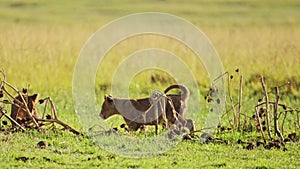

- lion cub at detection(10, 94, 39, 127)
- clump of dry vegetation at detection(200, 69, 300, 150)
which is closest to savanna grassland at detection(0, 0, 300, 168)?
clump of dry vegetation at detection(200, 69, 300, 150)

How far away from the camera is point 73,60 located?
51.6 feet

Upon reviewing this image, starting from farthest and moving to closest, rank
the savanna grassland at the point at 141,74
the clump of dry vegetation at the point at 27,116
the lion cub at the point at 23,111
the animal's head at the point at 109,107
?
1. the animal's head at the point at 109,107
2. the lion cub at the point at 23,111
3. the clump of dry vegetation at the point at 27,116
4. the savanna grassland at the point at 141,74

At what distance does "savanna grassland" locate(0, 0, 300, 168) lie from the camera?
7.14 meters

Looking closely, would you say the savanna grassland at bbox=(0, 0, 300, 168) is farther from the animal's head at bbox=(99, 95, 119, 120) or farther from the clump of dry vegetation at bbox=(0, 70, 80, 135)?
the animal's head at bbox=(99, 95, 119, 120)

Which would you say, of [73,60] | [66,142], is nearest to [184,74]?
[73,60]

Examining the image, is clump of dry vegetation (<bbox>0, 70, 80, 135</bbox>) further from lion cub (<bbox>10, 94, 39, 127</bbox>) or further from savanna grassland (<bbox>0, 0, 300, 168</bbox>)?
savanna grassland (<bbox>0, 0, 300, 168</bbox>)

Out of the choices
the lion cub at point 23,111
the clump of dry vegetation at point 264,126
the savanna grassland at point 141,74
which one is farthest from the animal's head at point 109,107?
the clump of dry vegetation at point 264,126

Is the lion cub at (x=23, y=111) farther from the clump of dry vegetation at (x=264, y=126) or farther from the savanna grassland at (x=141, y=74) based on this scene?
the clump of dry vegetation at (x=264, y=126)

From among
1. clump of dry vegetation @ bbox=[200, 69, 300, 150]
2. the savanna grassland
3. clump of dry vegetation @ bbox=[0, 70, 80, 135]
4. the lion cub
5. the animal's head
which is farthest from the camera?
the animal's head

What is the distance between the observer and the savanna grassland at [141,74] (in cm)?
714

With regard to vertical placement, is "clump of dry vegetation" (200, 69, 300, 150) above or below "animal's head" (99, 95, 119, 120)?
below

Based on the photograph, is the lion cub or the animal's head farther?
the animal's head

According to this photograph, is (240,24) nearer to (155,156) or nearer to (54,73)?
(54,73)

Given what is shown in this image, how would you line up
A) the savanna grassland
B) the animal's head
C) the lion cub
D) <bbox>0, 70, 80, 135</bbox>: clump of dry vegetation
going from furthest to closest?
the animal's head < the lion cub < <bbox>0, 70, 80, 135</bbox>: clump of dry vegetation < the savanna grassland
